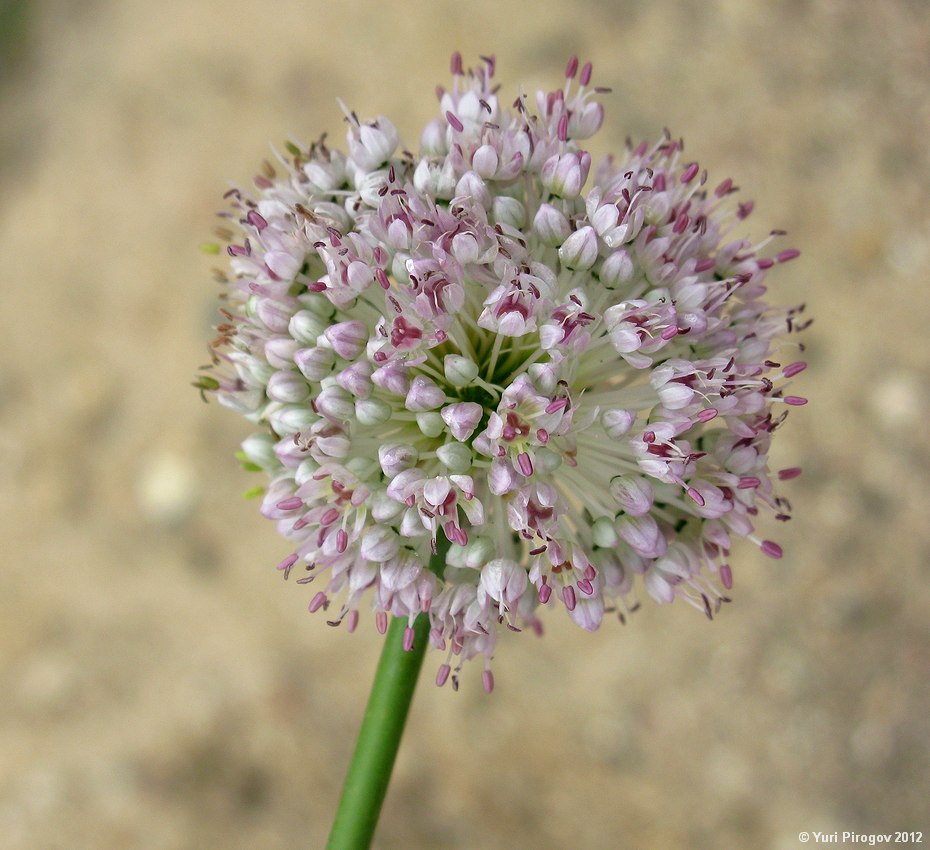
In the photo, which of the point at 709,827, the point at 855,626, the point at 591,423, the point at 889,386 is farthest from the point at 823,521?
the point at 591,423

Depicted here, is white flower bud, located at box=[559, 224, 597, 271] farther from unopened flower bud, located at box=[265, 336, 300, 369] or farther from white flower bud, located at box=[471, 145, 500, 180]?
unopened flower bud, located at box=[265, 336, 300, 369]

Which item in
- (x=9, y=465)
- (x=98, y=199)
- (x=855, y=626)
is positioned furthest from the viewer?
(x=98, y=199)

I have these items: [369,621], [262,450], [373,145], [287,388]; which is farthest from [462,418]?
[369,621]

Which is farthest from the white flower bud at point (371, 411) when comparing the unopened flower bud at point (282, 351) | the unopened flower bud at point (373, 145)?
the unopened flower bud at point (373, 145)

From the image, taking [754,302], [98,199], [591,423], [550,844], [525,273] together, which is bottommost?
[550,844]

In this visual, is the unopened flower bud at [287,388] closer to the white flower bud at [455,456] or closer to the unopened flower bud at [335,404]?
the unopened flower bud at [335,404]

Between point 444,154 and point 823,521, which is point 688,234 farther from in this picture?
point 823,521
